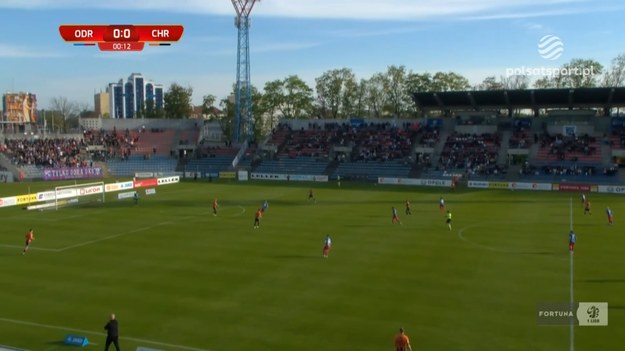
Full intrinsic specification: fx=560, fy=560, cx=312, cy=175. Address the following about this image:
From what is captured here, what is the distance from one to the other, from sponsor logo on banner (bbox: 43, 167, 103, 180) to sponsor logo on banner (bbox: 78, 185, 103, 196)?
72.7 ft

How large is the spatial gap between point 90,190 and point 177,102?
70458 mm

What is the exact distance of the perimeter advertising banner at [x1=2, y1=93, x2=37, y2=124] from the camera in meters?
104

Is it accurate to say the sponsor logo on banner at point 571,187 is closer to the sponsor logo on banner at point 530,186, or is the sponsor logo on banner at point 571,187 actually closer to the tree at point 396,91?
the sponsor logo on banner at point 530,186

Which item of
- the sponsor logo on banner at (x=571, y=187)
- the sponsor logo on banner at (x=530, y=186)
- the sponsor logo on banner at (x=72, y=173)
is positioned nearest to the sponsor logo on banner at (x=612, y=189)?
the sponsor logo on banner at (x=571, y=187)

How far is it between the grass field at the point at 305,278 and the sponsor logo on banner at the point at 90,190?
26.0 feet

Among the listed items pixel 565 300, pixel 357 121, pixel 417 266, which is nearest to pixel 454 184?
pixel 357 121

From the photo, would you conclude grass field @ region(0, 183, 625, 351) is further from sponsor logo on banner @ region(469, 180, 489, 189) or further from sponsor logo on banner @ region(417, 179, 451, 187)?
sponsor logo on banner @ region(417, 179, 451, 187)

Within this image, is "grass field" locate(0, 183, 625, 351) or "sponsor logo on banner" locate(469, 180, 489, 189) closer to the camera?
"grass field" locate(0, 183, 625, 351)

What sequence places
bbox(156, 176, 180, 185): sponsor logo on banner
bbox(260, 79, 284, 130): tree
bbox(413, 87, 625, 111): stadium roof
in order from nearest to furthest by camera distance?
1. bbox(156, 176, 180, 185): sponsor logo on banner
2. bbox(413, 87, 625, 111): stadium roof
3. bbox(260, 79, 284, 130): tree

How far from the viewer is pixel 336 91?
373ft

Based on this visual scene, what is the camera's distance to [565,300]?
2339cm

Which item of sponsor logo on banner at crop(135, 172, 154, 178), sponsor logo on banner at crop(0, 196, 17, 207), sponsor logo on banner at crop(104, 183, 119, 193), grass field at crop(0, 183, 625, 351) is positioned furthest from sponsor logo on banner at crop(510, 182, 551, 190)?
sponsor logo on banner at crop(0, 196, 17, 207)

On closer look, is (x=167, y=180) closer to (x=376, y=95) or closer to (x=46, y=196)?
(x=46, y=196)

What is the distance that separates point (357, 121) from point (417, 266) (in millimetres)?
65486
